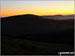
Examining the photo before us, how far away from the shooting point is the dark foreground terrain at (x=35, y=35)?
2.25m

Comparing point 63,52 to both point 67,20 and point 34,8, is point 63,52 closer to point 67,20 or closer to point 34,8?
point 67,20

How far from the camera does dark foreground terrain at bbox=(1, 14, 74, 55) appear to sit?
2250 mm

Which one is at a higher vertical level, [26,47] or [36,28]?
[36,28]

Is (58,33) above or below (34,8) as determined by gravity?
below

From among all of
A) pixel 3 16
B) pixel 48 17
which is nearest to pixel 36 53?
pixel 48 17

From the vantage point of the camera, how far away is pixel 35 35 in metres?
2.28

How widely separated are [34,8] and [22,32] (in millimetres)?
339

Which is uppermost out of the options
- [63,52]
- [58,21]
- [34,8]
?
[34,8]

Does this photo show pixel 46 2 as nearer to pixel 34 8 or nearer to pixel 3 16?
pixel 34 8

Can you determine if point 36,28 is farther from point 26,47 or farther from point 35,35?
point 26,47

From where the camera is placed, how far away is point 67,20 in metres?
2.25

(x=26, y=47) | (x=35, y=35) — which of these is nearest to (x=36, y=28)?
(x=35, y=35)

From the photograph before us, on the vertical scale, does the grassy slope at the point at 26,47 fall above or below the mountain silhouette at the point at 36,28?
below

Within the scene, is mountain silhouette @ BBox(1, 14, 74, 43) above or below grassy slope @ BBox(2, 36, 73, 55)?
above
